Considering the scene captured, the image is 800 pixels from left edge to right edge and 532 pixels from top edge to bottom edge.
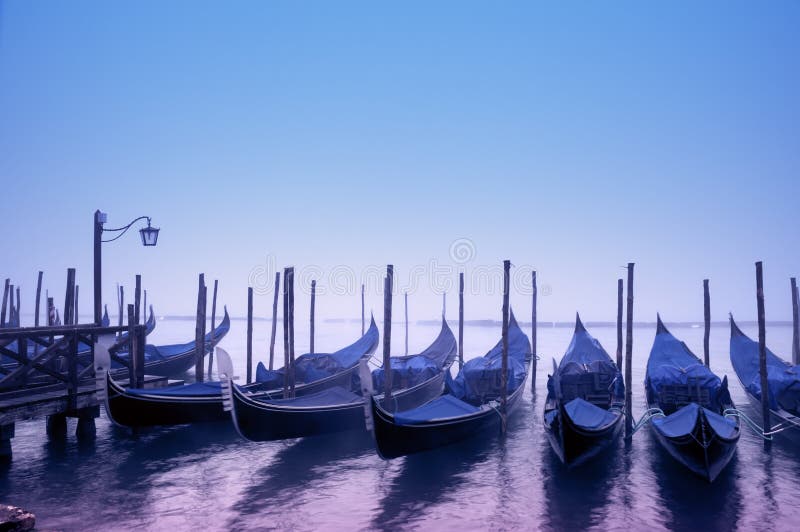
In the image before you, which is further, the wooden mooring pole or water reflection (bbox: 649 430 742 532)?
the wooden mooring pole

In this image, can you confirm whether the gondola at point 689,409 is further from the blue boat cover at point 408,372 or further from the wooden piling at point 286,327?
the wooden piling at point 286,327

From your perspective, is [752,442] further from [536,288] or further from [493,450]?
[536,288]

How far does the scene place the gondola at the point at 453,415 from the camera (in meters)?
8.27

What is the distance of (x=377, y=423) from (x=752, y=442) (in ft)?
23.5

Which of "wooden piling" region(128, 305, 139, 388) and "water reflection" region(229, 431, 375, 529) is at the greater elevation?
"wooden piling" region(128, 305, 139, 388)

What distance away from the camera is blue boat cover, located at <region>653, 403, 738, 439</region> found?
25.8 feet

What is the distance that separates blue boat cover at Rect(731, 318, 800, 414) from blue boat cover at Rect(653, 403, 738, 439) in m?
2.58

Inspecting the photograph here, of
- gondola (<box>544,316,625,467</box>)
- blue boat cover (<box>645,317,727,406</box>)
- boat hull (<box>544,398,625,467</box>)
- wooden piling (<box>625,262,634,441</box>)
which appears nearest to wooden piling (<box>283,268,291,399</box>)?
gondola (<box>544,316,625,467</box>)

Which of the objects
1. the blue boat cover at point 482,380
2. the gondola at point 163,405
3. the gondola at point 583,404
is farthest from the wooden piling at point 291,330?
the gondola at point 583,404

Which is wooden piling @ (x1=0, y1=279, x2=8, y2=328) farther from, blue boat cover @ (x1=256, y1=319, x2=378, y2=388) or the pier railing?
the pier railing

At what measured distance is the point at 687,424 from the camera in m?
8.16

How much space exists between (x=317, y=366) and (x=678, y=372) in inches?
324

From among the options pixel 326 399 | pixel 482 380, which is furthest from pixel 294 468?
pixel 482 380

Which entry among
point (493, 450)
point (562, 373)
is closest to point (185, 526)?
point (493, 450)
